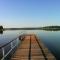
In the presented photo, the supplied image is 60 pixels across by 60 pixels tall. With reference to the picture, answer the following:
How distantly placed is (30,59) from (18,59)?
85 cm

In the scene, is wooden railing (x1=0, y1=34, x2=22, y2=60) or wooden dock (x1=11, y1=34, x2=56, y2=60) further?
wooden dock (x1=11, y1=34, x2=56, y2=60)

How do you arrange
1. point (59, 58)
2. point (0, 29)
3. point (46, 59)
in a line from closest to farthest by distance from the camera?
point (46, 59) < point (59, 58) < point (0, 29)

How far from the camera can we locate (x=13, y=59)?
1116 centimetres

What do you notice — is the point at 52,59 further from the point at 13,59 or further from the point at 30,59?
the point at 13,59

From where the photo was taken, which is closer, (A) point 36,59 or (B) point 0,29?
(A) point 36,59

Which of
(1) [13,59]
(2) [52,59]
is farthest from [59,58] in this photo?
(1) [13,59]

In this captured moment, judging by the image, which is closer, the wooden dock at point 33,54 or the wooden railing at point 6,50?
the wooden railing at point 6,50

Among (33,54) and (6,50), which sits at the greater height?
(33,54)

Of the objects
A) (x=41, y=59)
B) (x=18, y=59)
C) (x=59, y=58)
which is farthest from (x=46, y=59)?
(x=59, y=58)

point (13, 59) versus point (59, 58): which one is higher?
point (13, 59)

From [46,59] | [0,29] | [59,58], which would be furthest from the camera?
[0,29]

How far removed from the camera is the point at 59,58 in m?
17.8

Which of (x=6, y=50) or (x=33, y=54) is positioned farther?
(x=6, y=50)

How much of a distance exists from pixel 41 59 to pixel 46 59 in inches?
14.1
